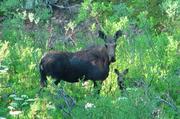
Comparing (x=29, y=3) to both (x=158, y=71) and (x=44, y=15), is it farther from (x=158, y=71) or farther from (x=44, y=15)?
(x=158, y=71)

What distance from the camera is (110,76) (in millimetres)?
9602

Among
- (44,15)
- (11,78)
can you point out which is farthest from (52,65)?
(44,15)

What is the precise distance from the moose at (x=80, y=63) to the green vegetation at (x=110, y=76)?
8.7 inches

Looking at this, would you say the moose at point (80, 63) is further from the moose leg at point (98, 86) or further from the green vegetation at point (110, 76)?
the green vegetation at point (110, 76)

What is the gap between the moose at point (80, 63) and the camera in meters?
9.88

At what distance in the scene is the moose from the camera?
9.88 meters

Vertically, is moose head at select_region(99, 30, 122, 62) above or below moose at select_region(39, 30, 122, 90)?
above

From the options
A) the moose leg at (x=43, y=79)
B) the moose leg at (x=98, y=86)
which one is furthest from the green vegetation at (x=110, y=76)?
the moose leg at (x=43, y=79)

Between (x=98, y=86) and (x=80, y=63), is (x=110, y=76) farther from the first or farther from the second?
(x=80, y=63)

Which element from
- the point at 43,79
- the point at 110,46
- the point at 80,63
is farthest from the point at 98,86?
the point at 43,79

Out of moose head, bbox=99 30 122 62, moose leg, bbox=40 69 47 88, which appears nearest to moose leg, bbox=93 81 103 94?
moose head, bbox=99 30 122 62

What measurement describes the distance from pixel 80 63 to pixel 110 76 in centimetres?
82

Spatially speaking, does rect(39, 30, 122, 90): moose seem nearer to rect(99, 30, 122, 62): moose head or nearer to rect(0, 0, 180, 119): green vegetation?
rect(99, 30, 122, 62): moose head

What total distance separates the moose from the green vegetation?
22 centimetres
